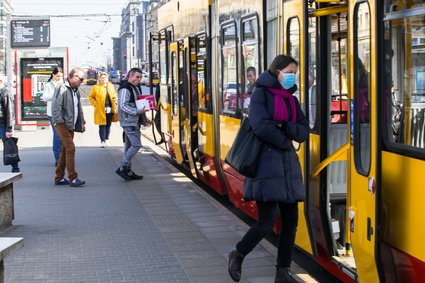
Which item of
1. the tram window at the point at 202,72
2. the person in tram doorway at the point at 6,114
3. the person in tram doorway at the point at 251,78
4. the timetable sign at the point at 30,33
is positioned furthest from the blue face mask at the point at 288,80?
the timetable sign at the point at 30,33

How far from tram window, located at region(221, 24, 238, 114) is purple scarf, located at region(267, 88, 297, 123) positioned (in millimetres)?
3026

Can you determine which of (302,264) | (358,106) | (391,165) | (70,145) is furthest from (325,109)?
(70,145)

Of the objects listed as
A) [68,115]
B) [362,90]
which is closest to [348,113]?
[362,90]

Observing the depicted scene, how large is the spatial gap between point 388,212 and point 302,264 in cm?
265

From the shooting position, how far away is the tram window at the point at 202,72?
410 inches

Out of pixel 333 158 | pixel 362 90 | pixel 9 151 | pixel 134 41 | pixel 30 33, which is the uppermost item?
pixel 134 41

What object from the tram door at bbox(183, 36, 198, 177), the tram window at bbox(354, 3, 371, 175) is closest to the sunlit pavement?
the tram door at bbox(183, 36, 198, 177)

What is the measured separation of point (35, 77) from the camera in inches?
879

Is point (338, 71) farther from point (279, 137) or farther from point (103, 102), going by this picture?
point (103, 102)

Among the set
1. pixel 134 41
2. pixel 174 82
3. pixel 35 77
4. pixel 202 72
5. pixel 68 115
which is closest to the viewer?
pixel 202 72

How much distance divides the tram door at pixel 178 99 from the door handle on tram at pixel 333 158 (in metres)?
6.35

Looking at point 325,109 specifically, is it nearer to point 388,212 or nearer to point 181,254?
point 388,212

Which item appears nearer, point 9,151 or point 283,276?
point 283,276

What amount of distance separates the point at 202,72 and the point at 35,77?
500 inches
